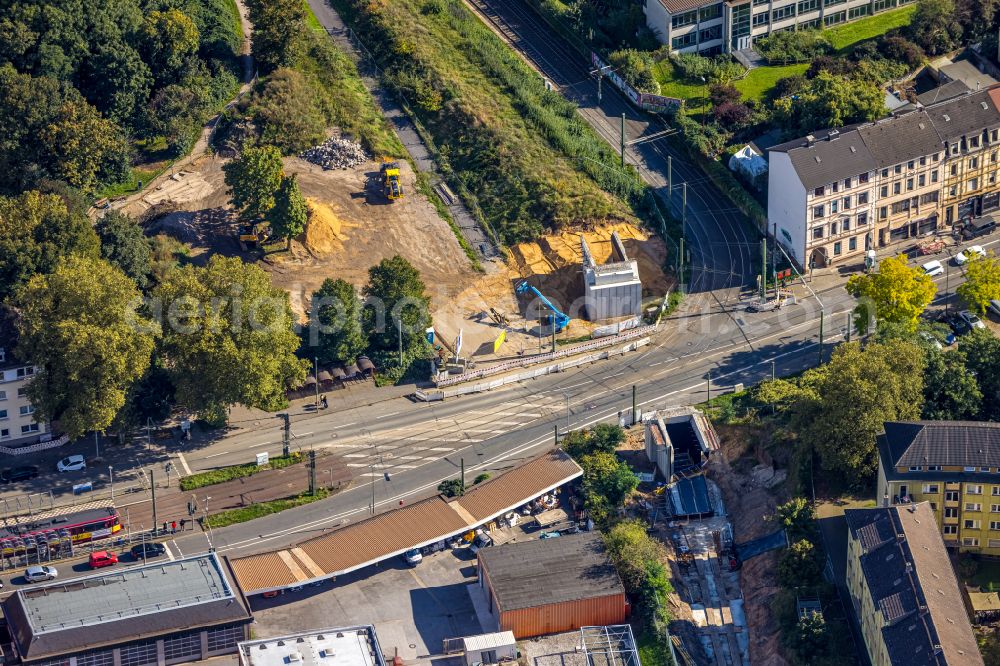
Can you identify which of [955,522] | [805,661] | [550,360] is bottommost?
[805,661]

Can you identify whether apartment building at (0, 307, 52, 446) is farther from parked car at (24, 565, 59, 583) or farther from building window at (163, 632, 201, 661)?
building window at (163, 632, 201, 661)

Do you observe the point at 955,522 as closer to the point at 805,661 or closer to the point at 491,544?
the point at 805,661

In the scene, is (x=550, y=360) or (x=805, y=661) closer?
(x=805, y=661)

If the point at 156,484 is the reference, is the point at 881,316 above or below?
above

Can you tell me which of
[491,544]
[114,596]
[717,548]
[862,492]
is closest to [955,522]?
[862,492]

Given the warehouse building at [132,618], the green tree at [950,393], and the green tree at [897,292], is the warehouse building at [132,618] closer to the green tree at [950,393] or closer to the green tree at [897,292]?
the green tree at [950,393]

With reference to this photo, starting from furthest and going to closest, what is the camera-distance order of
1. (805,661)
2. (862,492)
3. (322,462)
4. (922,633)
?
(322,462)
(862,492)
(805,661)
(922,633)
